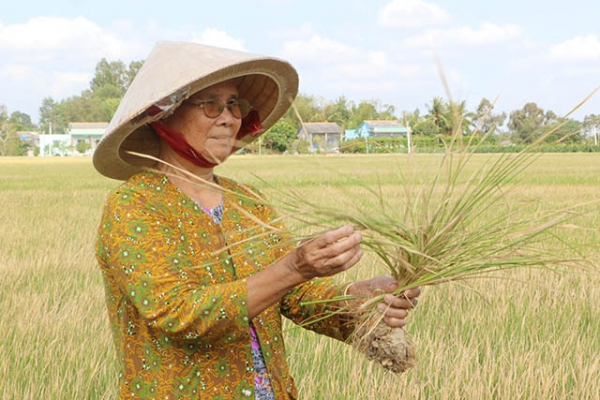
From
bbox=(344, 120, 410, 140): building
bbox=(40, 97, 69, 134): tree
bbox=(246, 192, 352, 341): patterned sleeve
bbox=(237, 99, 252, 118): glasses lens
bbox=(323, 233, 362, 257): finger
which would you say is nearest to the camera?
bbox=(323, 233, 362, 257): finger

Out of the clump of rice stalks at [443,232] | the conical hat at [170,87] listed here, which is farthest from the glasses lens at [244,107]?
the clump of rice stalks at [443,232]

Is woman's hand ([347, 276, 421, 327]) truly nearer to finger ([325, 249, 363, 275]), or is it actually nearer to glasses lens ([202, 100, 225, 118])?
finger ([325, 249, 363, 275])

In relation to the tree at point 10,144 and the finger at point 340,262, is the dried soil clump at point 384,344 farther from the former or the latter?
the tree at point 10,144

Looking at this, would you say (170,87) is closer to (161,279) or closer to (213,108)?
(213,108)

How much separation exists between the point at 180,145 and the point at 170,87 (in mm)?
159

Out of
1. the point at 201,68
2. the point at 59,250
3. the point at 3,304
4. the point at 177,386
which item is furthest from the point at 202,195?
the point at 59,250

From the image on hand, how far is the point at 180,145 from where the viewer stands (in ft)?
6.23

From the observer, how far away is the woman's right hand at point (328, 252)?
1.51 meters

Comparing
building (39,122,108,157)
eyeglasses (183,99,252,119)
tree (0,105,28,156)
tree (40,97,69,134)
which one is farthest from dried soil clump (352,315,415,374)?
tree (40,97,69,134)

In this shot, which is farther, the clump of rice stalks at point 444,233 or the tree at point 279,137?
the tree at point 279,137

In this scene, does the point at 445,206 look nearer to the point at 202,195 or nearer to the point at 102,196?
the point at 202,195

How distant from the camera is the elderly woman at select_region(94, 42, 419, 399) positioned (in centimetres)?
163

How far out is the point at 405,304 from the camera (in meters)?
1.84

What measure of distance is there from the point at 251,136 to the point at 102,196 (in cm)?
1210
